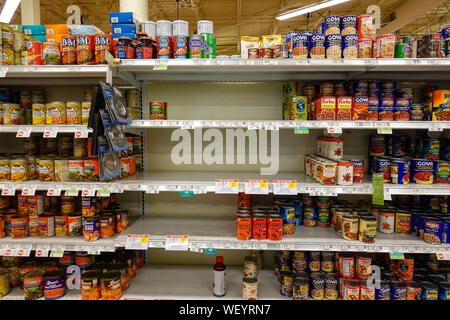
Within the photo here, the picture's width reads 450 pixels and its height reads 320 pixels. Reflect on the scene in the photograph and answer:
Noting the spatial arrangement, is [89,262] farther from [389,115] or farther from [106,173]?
[389,115]

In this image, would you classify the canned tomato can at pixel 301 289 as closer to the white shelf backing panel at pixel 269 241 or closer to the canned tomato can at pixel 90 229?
the white shelf backing panel at pixel 269 241

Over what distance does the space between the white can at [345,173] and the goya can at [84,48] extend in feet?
6.12

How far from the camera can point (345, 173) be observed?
186cm

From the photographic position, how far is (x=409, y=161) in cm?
193

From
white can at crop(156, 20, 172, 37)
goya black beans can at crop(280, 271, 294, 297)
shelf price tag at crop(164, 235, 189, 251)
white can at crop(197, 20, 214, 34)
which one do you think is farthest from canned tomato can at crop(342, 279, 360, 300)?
white can at crop(156, 20, 172, 37)

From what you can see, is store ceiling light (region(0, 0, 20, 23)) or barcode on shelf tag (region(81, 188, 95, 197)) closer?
barcode on shelf tag (region(81, 188, 95, 197))

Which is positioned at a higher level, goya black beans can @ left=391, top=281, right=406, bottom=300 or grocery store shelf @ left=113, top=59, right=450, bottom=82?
grocery store shelf @ left=113, top=59, right=450, bottom=82

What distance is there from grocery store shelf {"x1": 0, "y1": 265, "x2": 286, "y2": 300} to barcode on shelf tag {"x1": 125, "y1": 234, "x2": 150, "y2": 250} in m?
0.39

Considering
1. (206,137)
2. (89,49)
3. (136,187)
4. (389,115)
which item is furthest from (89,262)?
(389,115)

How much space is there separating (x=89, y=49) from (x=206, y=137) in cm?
110

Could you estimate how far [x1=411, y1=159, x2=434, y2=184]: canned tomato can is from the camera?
1896mm

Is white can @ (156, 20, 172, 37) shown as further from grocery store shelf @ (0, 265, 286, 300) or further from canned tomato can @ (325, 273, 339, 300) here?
canned tomato can @ (325, 273, 339, 300)

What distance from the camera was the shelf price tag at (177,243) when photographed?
188cm

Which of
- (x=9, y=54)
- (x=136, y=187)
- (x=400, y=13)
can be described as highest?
(x=400, y=13)
